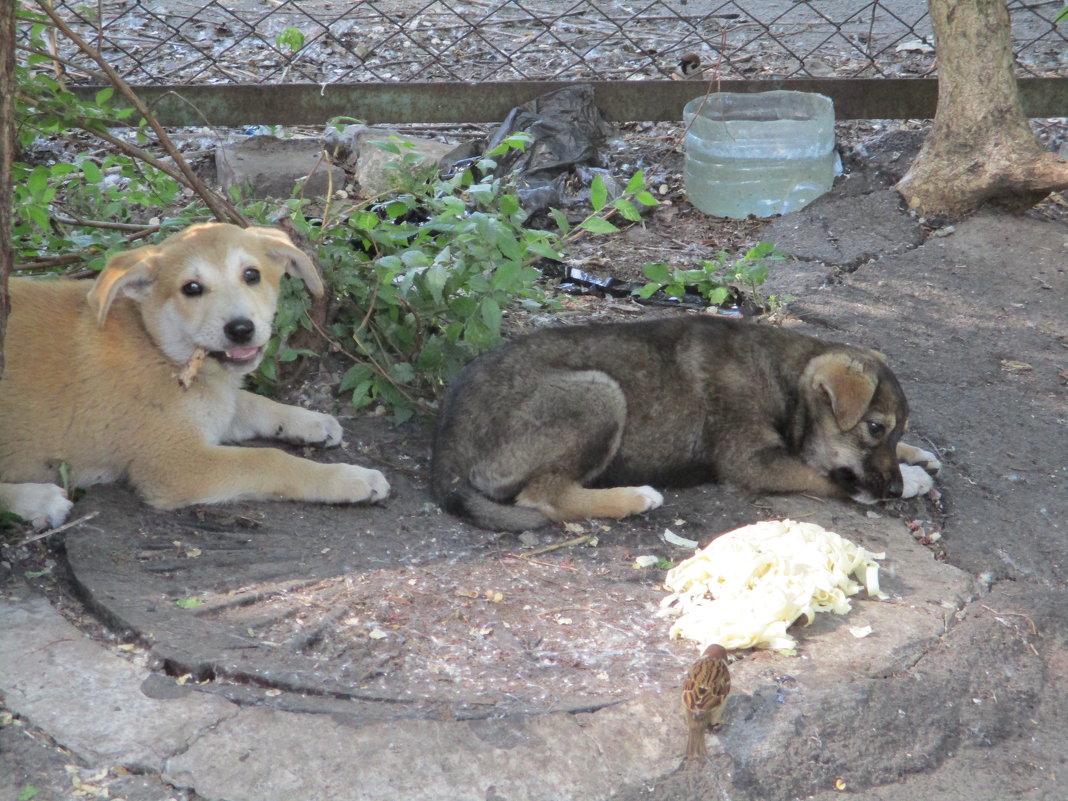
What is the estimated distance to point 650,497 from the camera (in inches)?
170

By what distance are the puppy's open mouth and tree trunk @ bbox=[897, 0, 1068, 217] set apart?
16.0 feet

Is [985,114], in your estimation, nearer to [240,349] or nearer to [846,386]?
[846,386]

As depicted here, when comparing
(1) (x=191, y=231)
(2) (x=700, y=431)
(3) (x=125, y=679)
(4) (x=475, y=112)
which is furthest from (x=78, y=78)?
(3) (x=125, y=679)

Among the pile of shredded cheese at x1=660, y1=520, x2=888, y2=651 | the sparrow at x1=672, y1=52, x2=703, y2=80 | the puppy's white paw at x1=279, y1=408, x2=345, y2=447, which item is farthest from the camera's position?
the sparrow at x1=672, y1=52, x2=703, y2=80

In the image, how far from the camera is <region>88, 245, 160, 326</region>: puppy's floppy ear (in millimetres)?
3879

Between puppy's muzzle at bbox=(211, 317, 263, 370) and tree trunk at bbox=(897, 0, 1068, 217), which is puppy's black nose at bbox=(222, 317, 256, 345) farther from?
tree trunk at bbox=(897, 0, 1068, 217)

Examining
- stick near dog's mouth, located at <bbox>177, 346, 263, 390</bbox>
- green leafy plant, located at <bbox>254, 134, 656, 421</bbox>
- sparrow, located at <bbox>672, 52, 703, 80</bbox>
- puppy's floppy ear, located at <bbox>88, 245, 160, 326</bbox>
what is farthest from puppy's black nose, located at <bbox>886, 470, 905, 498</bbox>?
sparrow, located at <bbox>672, 52, 703, 80</bbox>

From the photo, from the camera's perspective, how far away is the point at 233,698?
2.93 meters

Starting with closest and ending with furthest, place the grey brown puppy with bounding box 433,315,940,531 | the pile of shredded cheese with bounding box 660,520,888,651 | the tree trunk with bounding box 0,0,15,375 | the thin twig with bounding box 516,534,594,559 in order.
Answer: the tree trunk with bounding box 0,0,15,375 < the pile of shredded cheese with bounding box 660,520,888,651 < the thin twig with bounding box 516,534,594,559 < the grey brown puppy with bounding box 433,315,940,531

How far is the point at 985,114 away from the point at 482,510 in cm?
461

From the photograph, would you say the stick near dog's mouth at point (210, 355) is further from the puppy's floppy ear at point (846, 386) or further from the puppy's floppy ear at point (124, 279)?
the puppy's floppy ear at point (846, 386)

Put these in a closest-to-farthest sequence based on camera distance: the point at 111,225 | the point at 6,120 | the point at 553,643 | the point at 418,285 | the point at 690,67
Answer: the point at 6,120 → the point at 553,643 → the point at 418,285 → the point at 111,225 → the point at 690,67

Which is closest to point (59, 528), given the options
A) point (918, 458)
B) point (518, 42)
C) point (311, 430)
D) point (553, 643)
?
point (311, 430)

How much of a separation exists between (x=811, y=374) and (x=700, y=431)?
0.52 m
